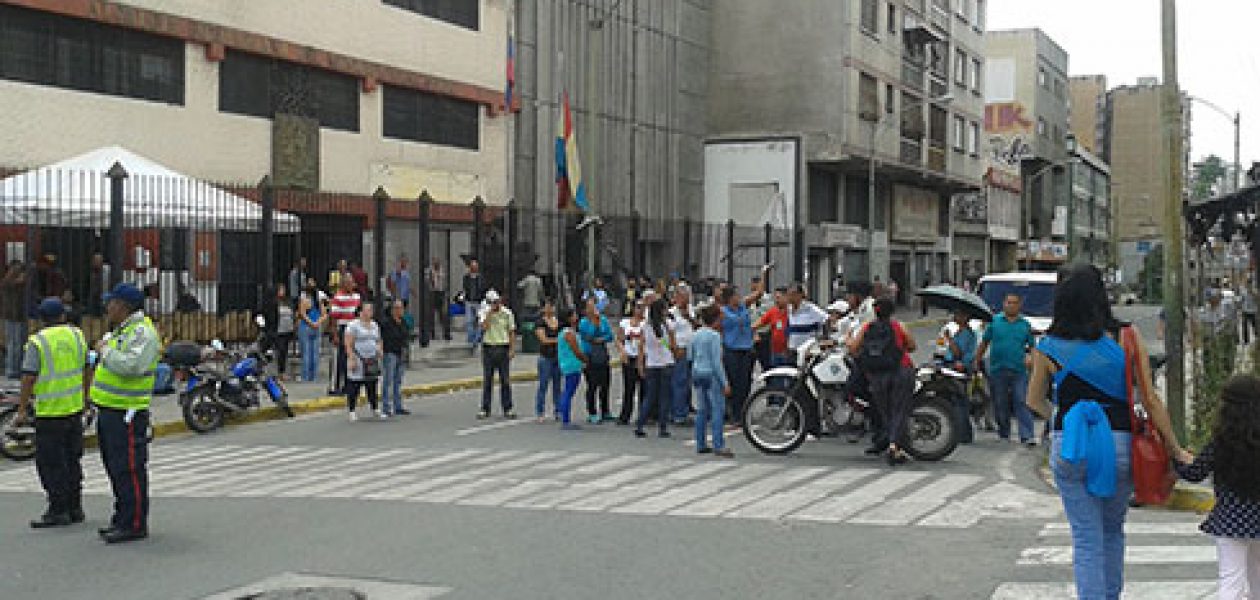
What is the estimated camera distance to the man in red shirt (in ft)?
48.8

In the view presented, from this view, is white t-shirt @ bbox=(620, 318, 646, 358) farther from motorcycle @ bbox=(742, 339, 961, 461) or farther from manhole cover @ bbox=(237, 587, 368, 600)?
manhole cover @ bbox=(237, 587, 368, 600)

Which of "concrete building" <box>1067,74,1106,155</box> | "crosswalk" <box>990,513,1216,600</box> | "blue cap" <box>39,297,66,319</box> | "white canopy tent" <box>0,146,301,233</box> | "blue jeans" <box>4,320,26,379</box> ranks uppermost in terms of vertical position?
"concrete building" <box>1067,74,1106,155</box>

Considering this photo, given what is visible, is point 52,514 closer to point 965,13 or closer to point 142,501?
point 142,501

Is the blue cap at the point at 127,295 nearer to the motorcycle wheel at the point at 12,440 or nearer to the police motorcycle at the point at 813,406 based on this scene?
the motorcycle wheel at the point at 12,440

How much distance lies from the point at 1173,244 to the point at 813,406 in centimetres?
390

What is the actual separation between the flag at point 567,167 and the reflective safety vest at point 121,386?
2483 centimetres

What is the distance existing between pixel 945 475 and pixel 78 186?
13.4m

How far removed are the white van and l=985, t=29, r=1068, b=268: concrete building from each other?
5923 centimetres

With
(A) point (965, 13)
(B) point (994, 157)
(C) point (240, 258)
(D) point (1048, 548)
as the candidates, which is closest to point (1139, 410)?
(D) point (1048, 548)

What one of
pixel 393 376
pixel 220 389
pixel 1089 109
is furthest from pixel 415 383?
pixel 1089 109

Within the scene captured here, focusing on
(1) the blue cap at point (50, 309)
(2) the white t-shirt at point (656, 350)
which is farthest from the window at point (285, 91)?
(1) the blue cap at point (50, 309)

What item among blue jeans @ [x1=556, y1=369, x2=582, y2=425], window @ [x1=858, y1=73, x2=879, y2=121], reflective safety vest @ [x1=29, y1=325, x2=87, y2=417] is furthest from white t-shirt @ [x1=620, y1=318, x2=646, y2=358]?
window @ [x1=858, y1=73, x2=879, y2=121]

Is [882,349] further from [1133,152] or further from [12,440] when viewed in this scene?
[1133,152]

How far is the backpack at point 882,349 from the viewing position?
12039 mm
